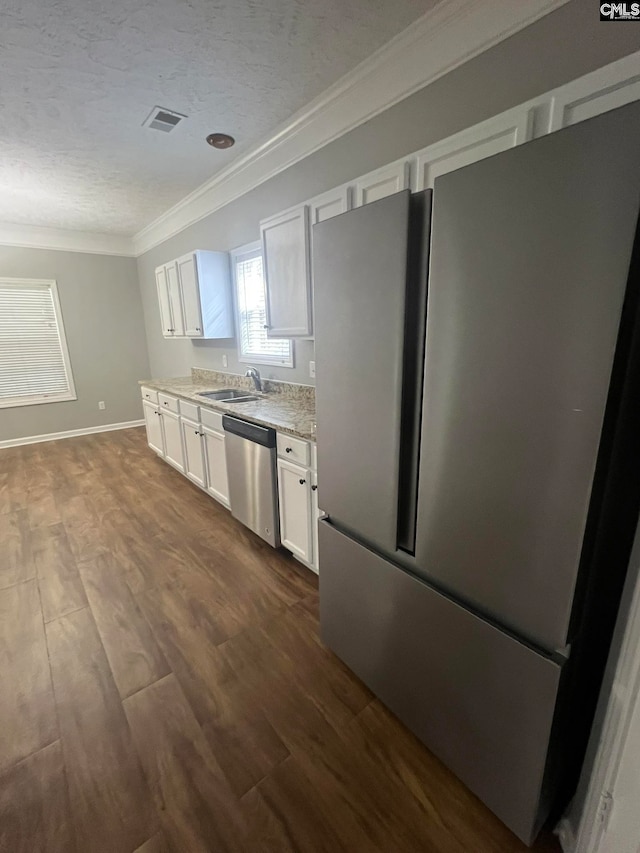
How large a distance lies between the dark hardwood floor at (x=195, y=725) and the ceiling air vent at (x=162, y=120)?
9.29 ft

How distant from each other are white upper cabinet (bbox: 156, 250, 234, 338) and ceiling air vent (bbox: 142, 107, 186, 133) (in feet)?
3.54

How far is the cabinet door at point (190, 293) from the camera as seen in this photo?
140 inches

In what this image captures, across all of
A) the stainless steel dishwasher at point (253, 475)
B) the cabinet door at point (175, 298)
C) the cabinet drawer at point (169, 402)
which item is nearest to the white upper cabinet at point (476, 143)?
the stainless steel dishwasher at point (253, 475)

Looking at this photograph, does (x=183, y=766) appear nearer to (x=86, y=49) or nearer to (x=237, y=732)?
(x=237, y=732)

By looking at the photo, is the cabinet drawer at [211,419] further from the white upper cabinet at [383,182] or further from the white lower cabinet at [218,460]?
the white upper cabinet at [383,182]

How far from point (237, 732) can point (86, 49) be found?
3084 millimetres

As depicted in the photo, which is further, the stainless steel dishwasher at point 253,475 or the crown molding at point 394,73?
the stainless steel dishwasher at point 253,475

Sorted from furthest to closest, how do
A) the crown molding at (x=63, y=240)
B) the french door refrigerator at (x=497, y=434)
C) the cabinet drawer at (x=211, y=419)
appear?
1. the crown molding at (x=63, y=240)
2. the cabinet drawer at (x=211, y=419)
3. the french door refrigerator at (x=497, y=434)

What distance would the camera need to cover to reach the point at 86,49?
1721 mm

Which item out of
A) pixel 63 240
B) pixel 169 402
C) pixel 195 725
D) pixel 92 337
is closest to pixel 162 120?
pixel 169 402

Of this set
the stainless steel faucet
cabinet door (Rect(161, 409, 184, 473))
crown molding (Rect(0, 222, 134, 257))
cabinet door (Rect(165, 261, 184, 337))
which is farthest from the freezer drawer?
crown molding (Rect(0, 222, 134, 257))

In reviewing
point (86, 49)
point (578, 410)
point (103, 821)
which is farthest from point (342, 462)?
point (86, 49)

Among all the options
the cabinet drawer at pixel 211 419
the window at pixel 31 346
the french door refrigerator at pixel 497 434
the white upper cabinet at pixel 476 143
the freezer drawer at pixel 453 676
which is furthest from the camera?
the window at pixel 31 346

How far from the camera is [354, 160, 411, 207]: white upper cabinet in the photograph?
1.86m
